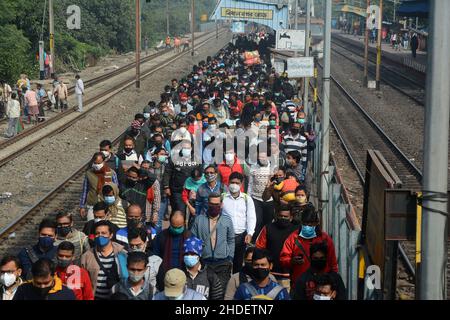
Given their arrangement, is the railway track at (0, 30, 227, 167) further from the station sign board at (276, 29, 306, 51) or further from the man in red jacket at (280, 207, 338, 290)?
the man in red jacket at (280, 207, 338, 290)

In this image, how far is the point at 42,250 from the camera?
340 inches

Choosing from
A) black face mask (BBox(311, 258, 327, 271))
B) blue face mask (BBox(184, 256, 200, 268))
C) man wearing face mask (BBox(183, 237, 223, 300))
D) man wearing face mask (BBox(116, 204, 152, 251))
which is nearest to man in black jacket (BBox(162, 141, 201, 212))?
man wearing face mask (BBox(116, 204, 152, 251))

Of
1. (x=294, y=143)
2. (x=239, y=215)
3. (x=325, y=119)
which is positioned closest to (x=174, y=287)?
(x=239, y=215)

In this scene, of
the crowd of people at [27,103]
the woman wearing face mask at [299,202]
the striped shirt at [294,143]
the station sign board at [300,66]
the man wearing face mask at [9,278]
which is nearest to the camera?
the man wearing face mask at [9,278]

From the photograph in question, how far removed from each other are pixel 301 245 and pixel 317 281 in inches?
59.5

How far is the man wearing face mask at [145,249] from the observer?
8234 millimetres

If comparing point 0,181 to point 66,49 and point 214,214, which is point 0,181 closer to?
point 214,214

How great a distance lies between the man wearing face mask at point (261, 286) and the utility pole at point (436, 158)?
1.43 metres

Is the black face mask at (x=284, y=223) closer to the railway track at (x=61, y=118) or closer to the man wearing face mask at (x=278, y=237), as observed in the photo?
the man wearing face mask at (x=278, y=237)

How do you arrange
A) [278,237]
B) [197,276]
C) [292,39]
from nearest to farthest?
[197,276] < [278,237] < [292,39]

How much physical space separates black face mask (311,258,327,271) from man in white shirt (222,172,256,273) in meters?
2.29

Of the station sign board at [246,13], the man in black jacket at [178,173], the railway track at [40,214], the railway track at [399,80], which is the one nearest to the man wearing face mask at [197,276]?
the man in black jacket at [178,173]

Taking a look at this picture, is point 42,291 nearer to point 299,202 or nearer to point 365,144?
point 299,202

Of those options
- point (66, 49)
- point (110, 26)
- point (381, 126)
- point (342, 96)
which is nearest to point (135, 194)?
point (381, 126)
